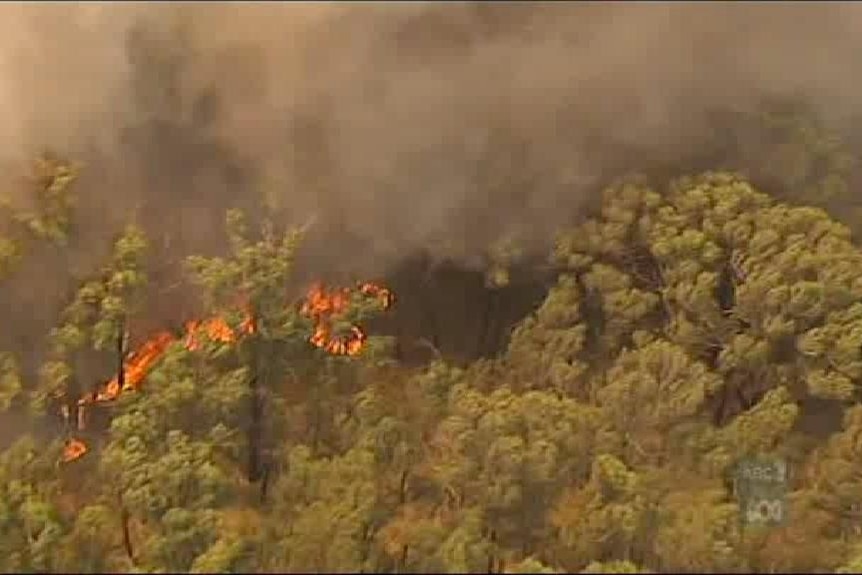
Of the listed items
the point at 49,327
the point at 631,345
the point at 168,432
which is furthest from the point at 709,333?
the point at 49,327

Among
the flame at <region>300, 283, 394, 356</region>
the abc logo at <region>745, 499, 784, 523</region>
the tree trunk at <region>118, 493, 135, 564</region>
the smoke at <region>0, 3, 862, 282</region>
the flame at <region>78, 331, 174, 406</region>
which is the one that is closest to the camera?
the tree trunk at <region>118, 493, 135, 564</region>

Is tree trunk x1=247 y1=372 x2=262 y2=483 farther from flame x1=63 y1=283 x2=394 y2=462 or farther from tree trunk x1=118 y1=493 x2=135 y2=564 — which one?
tree trunk x1=118 y1=493 x2=135 y2=564

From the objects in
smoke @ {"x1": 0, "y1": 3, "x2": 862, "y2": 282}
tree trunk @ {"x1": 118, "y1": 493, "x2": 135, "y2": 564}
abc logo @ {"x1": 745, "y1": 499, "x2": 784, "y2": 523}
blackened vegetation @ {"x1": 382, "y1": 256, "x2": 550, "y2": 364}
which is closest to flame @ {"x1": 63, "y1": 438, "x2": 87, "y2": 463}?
tree trunk @ {"x1": 118, "y1": 493, "x2": 135, "y2": 564}

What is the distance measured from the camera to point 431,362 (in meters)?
6.99

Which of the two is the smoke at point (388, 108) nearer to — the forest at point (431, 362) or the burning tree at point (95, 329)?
the forest at point (431, 362)

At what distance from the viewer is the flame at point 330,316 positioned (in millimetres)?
6871

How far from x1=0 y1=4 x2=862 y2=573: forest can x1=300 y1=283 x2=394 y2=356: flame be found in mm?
16

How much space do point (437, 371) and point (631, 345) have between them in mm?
983

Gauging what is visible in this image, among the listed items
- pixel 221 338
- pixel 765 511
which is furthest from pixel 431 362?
pixel 765 511

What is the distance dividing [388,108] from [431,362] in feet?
4.33

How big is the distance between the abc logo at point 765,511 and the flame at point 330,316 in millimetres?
2020

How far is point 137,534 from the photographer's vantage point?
6023 millimetres

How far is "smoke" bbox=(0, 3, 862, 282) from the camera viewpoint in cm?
705

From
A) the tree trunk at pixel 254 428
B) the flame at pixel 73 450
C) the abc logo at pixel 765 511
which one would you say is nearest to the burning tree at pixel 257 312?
the tree trunk at pixel 254 428
